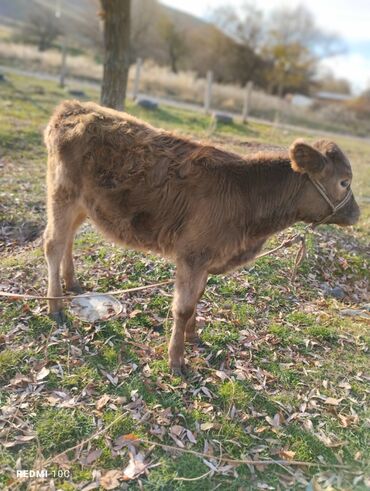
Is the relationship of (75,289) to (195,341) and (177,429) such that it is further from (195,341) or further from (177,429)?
(177,429)

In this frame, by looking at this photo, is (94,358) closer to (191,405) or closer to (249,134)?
(191,405)

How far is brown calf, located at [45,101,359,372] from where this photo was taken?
14.3ft

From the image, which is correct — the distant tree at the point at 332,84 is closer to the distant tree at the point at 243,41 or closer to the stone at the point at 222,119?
the distant tree at the point at 243,41

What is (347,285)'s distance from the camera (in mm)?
7055

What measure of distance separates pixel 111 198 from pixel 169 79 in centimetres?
2993

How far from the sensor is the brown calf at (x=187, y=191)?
4.36 m

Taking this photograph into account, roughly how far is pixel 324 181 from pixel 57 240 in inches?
120

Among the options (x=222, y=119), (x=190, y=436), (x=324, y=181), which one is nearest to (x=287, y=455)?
(x=190, y=436)

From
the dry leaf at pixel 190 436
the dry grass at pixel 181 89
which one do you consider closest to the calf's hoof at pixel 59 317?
the dry leaf at pixel 190 436

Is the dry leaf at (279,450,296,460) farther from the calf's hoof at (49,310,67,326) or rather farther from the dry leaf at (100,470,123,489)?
the calf's hoof at (49,310,67,326)

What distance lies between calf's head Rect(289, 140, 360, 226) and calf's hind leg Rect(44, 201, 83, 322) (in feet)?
8.26

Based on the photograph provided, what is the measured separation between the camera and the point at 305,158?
4188 millimetres

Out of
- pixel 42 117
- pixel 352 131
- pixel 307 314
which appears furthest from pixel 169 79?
pixel 307 314

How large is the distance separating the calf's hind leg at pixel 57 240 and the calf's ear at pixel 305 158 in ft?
8.03
